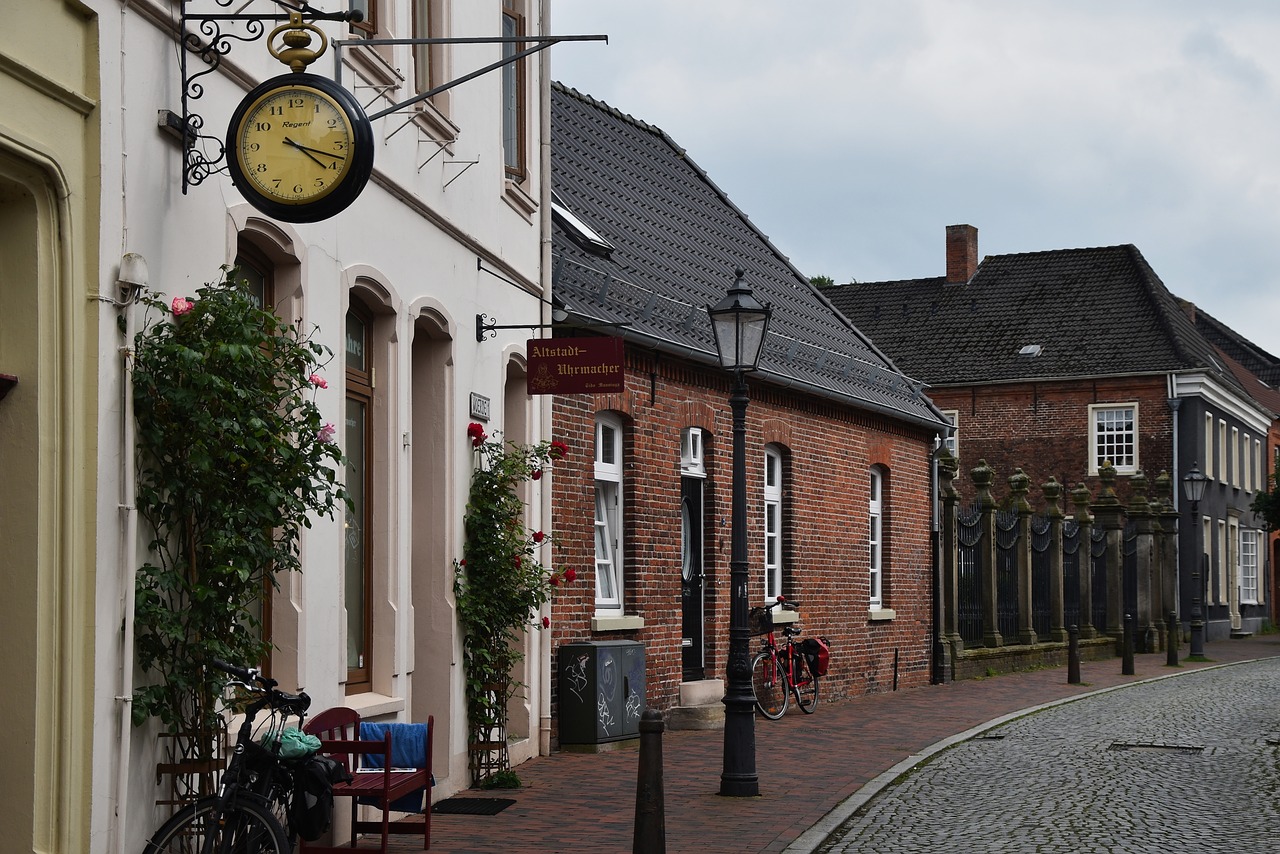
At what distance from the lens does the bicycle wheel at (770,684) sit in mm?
18781

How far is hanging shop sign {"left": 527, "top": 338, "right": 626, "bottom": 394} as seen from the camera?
12633 mm

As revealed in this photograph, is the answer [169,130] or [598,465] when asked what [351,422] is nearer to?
[169,130]

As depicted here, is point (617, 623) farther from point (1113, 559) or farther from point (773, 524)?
point (1113, 559)

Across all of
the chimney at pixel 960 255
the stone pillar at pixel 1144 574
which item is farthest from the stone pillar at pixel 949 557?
the chimney at pixel 960 255

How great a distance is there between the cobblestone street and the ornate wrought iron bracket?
16.7 feet

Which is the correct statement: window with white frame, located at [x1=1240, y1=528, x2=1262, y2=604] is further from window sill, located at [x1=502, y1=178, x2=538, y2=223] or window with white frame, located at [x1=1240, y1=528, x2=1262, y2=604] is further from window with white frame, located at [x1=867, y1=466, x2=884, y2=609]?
Result: window sill, located at [x1=502, y1=178, x2=538, y2=223]

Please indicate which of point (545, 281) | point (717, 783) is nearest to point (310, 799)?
point (717, 783)

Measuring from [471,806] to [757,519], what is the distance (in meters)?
8.31

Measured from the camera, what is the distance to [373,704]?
1058 centimetres

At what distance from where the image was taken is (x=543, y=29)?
15.4 metres

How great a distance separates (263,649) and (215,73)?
2775mm

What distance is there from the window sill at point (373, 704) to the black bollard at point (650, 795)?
242 centimetres

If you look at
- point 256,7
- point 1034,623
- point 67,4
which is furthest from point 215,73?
point 1034,623

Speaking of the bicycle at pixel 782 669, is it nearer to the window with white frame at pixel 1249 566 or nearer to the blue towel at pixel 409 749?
the blue towel at pixel 409 749
